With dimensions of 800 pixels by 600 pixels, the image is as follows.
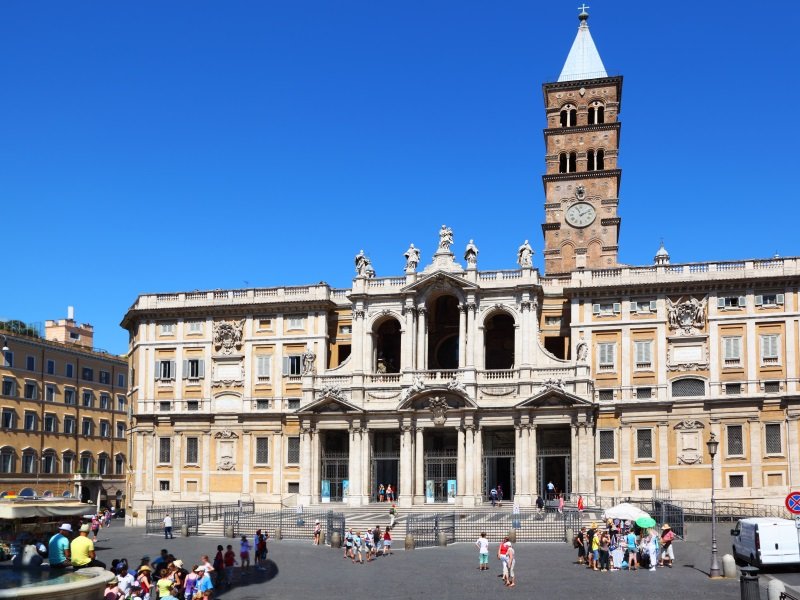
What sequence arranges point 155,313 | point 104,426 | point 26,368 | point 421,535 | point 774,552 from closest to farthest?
point 774,552
point 421,535
point 155,313
point 26,368
point 104,426

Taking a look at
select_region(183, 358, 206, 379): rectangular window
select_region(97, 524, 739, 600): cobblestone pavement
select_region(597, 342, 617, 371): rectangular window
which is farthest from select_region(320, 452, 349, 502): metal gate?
select_region(97, 524, 739, 600): cobblestone pavement

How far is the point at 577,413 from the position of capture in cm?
6012

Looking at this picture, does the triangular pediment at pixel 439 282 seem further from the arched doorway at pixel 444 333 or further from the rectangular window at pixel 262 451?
the rectangular window at pixel 262 451

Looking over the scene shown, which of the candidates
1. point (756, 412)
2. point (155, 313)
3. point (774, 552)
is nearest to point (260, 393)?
point (155, 313)

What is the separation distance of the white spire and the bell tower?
0.35 ft

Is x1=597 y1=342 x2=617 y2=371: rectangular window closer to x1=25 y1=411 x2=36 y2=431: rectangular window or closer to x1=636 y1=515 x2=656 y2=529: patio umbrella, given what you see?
x1=636 y1=515 x2=656 y2=529: patio umbrella

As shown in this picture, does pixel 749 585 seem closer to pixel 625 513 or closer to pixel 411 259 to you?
pixel 625 513

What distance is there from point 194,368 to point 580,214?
1145 inches

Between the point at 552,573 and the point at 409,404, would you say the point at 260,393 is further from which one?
the point at 552,573

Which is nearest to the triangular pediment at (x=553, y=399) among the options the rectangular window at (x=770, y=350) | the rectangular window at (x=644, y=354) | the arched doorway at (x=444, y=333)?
the rectangular window at (x=644, y=354)

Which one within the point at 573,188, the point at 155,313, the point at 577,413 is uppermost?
the point at 573,188

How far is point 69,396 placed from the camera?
83562 mm

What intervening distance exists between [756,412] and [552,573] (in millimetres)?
27769

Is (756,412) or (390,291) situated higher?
(390,291)
